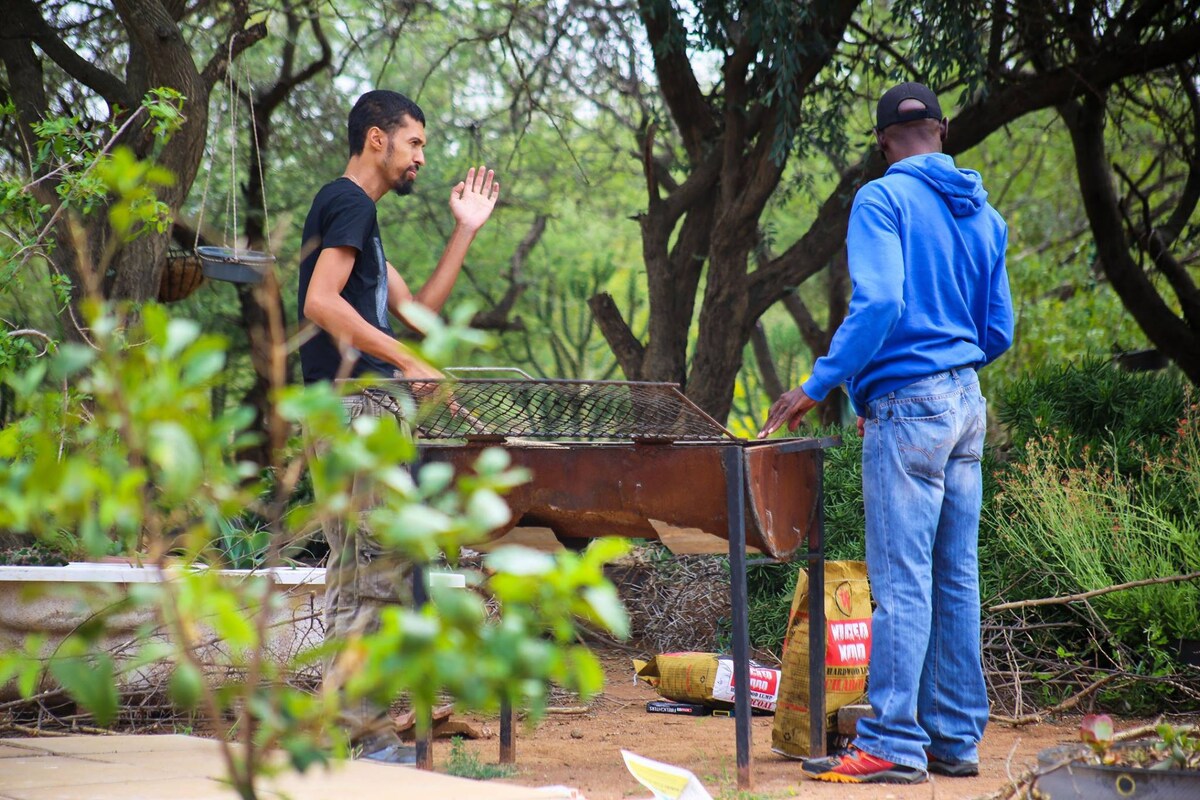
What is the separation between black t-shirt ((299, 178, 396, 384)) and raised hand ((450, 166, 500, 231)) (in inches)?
19.9

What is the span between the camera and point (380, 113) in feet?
13.2

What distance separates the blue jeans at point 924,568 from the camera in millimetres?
3451

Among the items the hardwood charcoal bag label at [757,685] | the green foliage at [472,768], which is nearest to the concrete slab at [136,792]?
the green foliage at [472,768]

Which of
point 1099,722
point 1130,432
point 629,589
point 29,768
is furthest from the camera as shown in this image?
point 629,589

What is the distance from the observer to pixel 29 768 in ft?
9.57

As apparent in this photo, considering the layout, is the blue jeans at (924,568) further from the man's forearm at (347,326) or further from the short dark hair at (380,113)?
the short dark hair at (380,113)

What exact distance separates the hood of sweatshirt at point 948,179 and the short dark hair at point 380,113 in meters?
1.59

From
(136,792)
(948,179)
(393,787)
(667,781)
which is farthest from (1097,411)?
(136,792)

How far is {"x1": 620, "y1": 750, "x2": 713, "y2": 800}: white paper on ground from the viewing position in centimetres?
288

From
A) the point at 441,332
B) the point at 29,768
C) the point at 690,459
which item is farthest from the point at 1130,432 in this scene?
the point at 441,332

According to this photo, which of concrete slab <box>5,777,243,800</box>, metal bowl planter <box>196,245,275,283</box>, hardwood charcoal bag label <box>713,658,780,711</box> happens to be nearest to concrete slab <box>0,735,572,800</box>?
concrete slab <box>5,777,243,800</box>

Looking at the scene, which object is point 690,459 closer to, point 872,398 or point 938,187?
point 872,398

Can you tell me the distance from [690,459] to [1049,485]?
9.31 ft

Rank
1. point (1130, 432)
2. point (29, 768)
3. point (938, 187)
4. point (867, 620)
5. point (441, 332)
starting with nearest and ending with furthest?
point (441, 332)
point (29, 768)
point (938, 187)
point (867, 620)
point (1130, 432)
